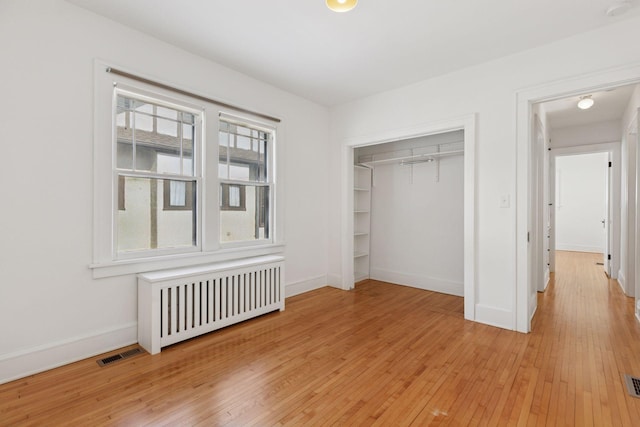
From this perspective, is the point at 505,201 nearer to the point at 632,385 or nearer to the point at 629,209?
the point at 632,385

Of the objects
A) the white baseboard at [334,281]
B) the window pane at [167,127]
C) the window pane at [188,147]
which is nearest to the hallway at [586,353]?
the white baseboard at [334,281]

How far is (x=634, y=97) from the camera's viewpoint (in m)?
3.85

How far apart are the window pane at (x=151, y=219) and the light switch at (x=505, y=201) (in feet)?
10.9

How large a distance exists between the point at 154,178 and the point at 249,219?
1257 mm

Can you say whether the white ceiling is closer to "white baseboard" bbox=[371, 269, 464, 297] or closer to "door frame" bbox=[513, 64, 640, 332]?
"door frame" bbox=[513, 64, 640, 332]

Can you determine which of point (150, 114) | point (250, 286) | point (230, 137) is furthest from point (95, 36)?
point (250, 286)

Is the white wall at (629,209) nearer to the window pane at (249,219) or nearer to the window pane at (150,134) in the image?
the window pane at (249,219)

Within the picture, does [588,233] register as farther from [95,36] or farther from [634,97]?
[95,36]

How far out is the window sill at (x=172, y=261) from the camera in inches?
105

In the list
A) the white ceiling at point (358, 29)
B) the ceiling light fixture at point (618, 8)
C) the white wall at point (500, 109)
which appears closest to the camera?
the ceiling light fixture at point (618, 8)

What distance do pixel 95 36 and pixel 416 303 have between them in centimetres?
445

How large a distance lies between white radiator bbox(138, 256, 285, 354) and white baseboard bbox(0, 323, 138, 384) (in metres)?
0.15

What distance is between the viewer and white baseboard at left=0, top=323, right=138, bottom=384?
222 centimetres

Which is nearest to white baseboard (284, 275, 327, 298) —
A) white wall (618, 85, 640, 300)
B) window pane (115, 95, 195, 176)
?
window pane (115, 95, 195, 176)
